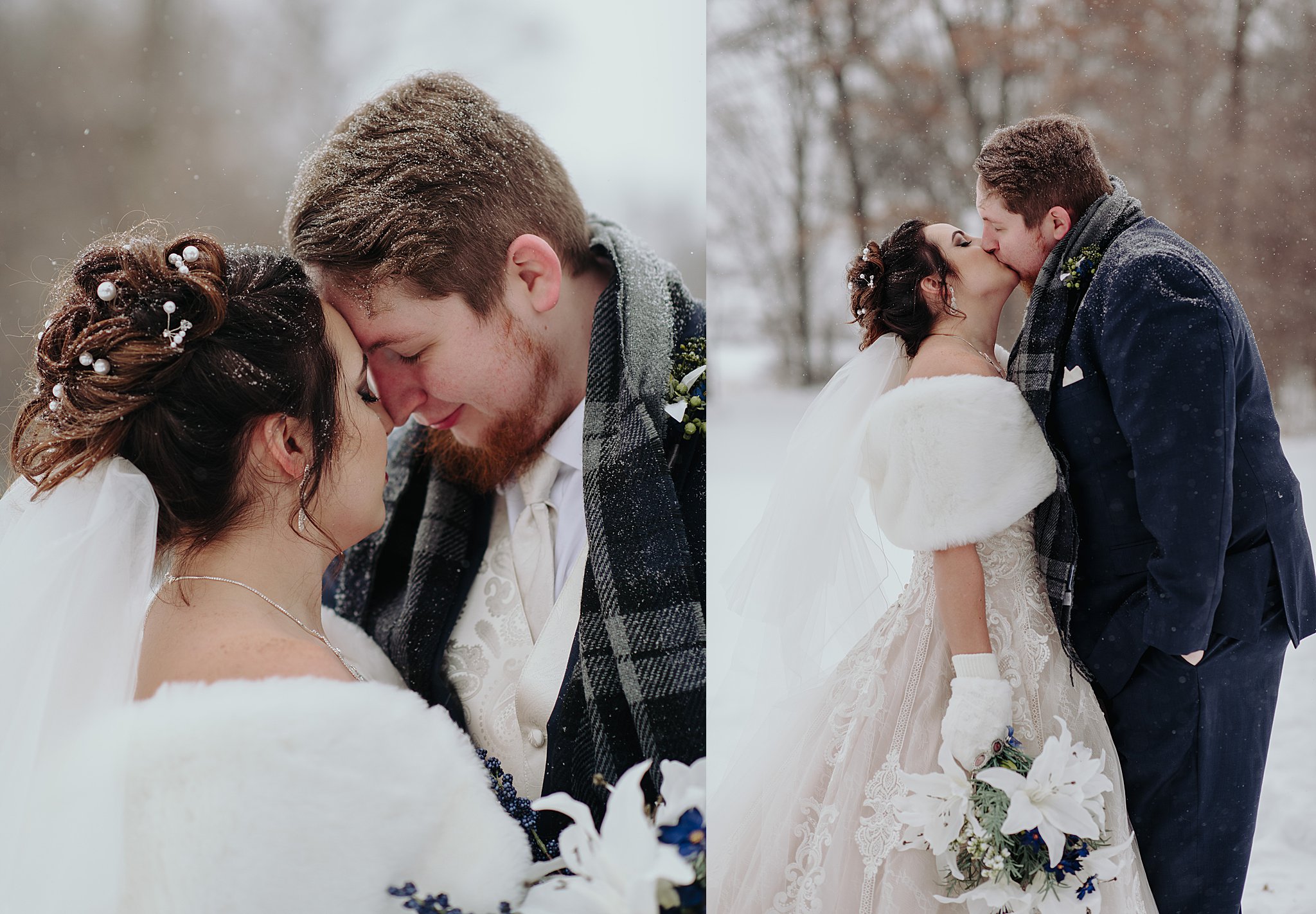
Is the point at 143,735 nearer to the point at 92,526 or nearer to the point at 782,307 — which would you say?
the point at 92,526

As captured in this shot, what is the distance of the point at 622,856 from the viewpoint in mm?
978

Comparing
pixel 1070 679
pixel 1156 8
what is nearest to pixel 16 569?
pixel 1070 679

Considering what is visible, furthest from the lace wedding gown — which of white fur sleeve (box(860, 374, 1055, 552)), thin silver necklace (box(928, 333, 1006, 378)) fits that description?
thin silver necklace (box(928, 333, 1006, 378))

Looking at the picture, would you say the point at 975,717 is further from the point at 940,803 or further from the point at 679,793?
the point at 679,793

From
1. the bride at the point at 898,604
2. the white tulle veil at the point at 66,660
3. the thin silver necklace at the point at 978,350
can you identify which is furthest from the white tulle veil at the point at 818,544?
the white tulle veil at the point at 66,660

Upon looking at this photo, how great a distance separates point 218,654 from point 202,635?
52mm

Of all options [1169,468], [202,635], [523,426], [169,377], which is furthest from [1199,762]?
[169,377]

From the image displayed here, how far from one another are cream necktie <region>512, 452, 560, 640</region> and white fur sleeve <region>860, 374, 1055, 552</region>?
0.66 metres

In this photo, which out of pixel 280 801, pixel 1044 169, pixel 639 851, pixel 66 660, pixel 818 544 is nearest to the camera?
pixel 639 851

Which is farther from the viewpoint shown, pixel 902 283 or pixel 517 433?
pixel 517 433

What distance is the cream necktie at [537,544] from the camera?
1.78 meters

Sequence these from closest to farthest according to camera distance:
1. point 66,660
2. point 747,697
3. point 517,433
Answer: point 66,660 → point 517,433 → point 747,697

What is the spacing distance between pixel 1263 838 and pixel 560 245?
7.50 ft

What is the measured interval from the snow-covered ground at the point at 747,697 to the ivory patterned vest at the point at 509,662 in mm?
343
